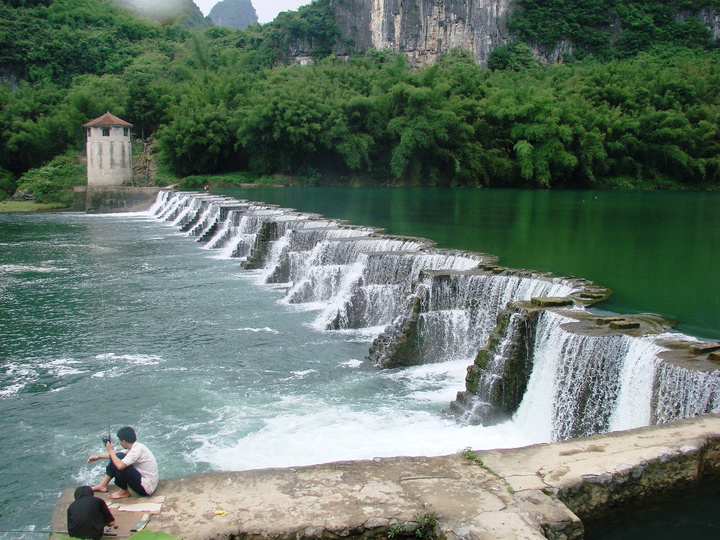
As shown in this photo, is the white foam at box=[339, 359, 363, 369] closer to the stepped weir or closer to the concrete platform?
the stepped weir

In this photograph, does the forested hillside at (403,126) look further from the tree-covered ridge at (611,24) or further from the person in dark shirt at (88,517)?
the person in dark shirt at (88,517)

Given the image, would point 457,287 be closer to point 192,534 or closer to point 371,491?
point 371,491

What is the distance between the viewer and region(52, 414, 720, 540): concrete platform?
554 cm

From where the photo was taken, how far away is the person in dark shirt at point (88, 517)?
209 inches

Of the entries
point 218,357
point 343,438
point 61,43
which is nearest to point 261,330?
point 218,357

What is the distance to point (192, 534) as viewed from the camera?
5.42 metres

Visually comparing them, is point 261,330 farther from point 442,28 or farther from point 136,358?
point 442,28

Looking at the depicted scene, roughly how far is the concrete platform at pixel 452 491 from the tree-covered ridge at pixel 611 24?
8361 centimetres

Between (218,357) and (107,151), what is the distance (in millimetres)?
33124

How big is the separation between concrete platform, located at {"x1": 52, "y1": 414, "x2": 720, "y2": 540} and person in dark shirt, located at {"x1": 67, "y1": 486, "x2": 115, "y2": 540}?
429 mm

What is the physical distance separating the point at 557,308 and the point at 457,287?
2908 mm

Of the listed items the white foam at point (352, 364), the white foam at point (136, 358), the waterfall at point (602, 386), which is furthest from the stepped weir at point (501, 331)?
the white foam at point (136, 358)

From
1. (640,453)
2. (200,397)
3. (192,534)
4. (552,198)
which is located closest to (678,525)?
(640,453)

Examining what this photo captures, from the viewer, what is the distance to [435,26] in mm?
86625
